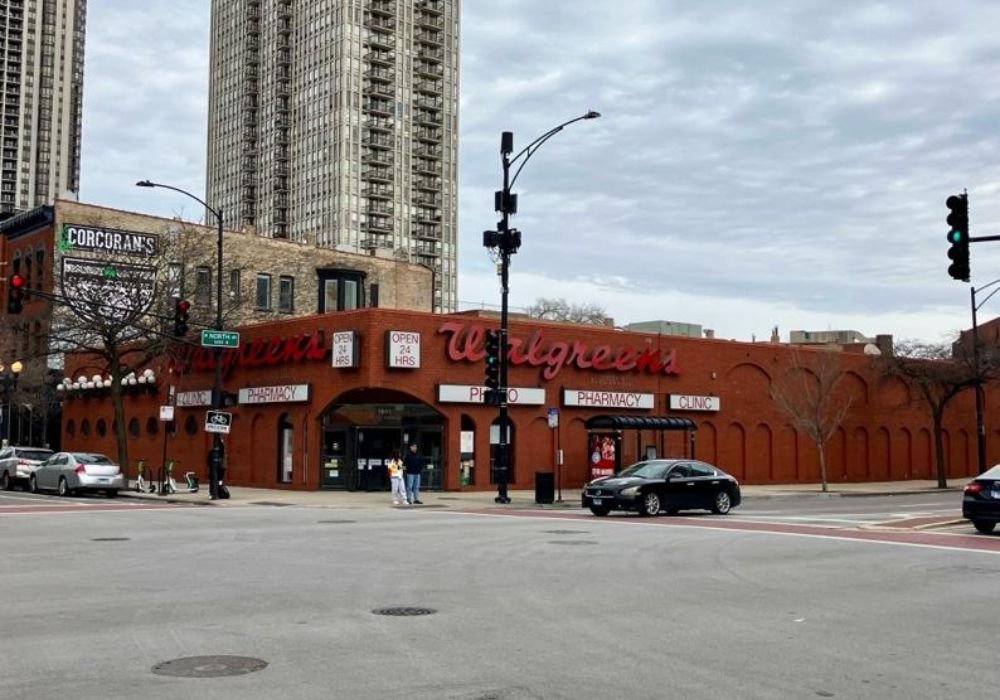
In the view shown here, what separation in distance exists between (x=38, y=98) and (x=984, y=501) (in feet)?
606

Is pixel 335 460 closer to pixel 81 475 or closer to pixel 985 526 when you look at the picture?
pixel 81 475

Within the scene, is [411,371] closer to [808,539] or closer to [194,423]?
[194,423]

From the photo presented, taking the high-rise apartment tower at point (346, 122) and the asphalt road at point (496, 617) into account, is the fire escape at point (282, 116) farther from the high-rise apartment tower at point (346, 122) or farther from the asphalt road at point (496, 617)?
the asphalt road at point (496, 617)

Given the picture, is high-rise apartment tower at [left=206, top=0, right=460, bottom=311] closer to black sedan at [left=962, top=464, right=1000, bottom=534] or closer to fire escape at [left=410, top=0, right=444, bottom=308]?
fire escape at [left=410, top=0, right=444, bottom=308]

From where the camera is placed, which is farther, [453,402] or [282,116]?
[282,116]

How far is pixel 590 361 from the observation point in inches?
1727

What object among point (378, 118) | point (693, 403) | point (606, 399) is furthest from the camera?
point (378, 118)

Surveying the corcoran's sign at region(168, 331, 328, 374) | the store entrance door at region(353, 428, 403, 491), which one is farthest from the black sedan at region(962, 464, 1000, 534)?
the corcoran's sign at region(168, 331, 328, 374)

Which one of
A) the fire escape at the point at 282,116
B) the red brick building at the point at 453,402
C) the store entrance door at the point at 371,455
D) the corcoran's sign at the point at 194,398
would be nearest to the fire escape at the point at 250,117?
the fire escape at the point at 282,116

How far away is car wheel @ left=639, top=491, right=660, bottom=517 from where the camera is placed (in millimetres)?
26109

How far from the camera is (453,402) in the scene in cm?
3953

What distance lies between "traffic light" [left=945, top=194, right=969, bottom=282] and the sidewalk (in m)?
14.9

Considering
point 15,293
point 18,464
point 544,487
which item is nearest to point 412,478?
point 544,487

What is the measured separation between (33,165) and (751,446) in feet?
523
